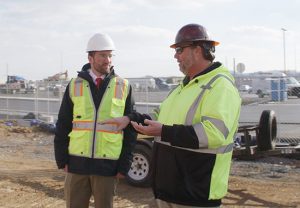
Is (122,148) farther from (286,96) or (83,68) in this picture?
(286,96)

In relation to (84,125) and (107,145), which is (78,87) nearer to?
(84,125)

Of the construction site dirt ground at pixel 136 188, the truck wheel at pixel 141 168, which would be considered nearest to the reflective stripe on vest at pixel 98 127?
the construction site dirt ground at pixel 136 188

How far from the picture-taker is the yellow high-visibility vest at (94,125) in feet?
14.0

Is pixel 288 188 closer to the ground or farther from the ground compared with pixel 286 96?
closer to the ground

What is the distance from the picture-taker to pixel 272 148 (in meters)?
8.20

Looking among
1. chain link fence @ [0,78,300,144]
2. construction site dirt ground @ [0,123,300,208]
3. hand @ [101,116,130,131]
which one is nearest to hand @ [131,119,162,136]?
hand @ [101,116,130,131]

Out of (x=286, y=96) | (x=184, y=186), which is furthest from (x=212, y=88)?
(x=286, y=96)

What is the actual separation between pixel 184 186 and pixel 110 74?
1.76m

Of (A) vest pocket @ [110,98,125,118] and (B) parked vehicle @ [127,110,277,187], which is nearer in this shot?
(A) vest pocket @ [110,98,125,118]

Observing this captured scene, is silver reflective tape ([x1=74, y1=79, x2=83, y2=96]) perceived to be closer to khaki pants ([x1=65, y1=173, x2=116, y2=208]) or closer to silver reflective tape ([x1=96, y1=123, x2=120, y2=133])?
silver reflective tape ([x1=96, y1=123, x2=120, y2=133])

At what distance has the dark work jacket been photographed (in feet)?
13.9

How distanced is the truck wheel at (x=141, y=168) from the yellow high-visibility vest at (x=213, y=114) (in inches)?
188

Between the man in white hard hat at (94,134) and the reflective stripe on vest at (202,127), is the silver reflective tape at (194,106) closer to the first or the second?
the reflective stripe on vest at (202,127)

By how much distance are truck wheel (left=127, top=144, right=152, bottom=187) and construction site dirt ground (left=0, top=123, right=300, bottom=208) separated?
0.45ft
